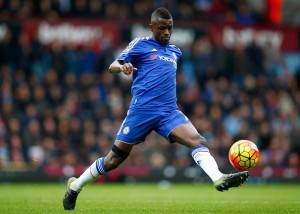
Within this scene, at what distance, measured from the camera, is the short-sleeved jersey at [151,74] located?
1034cm

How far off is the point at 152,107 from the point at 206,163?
3.52 feet

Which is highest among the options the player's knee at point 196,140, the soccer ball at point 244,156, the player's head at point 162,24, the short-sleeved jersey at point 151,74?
the player's head at point 162,24

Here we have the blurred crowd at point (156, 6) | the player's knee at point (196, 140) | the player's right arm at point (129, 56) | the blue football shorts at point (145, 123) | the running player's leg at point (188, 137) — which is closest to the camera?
the running player's leg at point (188, 137)

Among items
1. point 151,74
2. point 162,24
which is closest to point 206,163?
point 151,74

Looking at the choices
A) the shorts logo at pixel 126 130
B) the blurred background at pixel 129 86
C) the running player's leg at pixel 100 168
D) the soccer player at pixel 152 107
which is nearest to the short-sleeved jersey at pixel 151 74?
the soccer player at pixel 152 107

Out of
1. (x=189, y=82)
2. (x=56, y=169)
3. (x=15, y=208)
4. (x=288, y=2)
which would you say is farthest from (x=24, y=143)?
(x=288, y=2)

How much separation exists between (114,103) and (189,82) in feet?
10.4

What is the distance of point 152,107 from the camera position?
33.8 feet

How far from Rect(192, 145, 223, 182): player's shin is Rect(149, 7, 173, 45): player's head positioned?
1.60 m

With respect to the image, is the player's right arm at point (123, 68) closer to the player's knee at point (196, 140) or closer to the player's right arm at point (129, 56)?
the player's right arm at point (129, 56)

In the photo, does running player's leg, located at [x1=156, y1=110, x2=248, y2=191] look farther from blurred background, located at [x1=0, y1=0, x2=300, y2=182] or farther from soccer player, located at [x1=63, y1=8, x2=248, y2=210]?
blurred background, located at [x1=0, y1=0, x2=300, y2=182]

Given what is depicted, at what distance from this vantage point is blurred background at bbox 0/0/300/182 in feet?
69.9

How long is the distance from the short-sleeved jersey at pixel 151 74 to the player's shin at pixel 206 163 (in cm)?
73

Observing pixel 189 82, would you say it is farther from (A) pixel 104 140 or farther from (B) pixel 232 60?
(A) pixel 104 140
